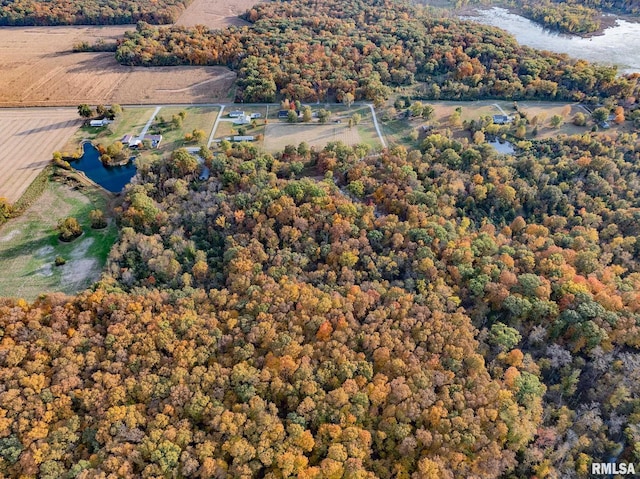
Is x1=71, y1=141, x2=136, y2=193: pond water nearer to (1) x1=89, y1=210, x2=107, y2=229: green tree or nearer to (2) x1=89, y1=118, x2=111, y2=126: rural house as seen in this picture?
(2) x1=89, y1=118, x2=111, y2=126: rural house

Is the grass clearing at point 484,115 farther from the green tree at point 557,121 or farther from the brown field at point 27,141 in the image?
the brown field at point 27,141

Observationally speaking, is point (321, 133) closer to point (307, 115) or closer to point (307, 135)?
point (307, 135)

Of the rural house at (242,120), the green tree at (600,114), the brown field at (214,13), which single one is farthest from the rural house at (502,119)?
the brown field at (214,13)

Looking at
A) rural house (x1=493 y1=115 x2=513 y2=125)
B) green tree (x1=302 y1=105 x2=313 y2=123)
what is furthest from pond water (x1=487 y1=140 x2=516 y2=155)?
green tree (x1=302 y1=105 x2=313 y2=123)

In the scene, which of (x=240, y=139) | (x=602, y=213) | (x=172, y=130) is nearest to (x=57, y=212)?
(x=172, y=130)

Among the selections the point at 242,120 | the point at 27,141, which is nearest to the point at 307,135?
the point at 242,120

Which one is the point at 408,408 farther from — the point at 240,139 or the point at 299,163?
the point at 240,139
